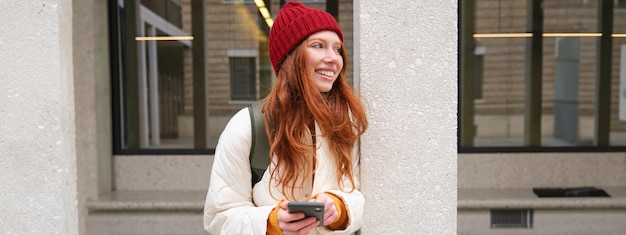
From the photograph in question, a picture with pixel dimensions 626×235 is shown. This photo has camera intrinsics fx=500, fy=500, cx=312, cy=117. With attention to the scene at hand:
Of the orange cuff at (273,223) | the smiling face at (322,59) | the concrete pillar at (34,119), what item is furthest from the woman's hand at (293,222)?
the concrete pillar at (34,119)

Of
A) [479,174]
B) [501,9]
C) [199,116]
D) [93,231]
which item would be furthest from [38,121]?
[501,9]

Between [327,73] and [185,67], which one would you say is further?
[185,67]

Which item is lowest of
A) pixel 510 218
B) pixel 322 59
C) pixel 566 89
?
pixel 510 218

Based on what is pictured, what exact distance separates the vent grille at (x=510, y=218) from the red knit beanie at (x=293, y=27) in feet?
14.2

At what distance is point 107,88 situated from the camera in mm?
6180

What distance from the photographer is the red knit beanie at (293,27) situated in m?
1.82

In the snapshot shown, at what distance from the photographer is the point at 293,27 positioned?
1824mm

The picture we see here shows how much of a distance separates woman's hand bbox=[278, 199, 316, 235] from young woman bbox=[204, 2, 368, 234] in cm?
3

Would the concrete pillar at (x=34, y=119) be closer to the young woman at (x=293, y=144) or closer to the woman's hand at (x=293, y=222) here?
the young woman at (x=293, y=144)

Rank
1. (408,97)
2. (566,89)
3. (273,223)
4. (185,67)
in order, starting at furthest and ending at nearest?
(566,89) → (185,67) → (408,97) → (273,223)

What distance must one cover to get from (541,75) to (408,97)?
4.95 m

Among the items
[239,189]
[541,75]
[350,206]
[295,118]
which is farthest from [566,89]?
[239,189]

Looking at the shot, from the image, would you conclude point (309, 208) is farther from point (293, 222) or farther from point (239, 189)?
point (239, 189)

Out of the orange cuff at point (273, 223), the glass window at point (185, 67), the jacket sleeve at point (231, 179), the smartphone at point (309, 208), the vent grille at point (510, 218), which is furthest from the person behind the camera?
the glass window at point (185, 67)
